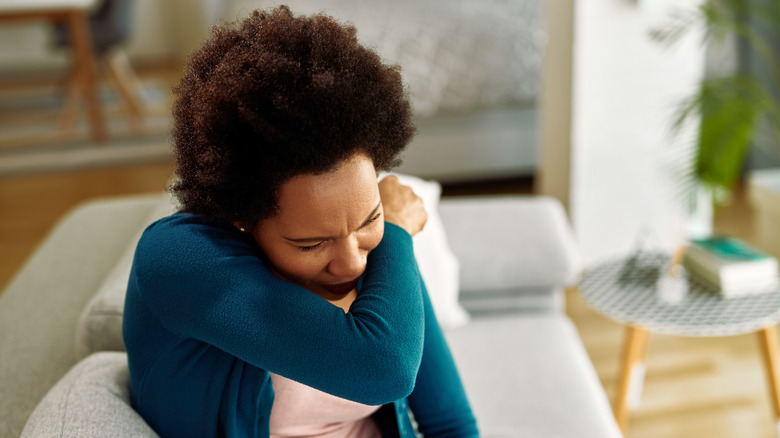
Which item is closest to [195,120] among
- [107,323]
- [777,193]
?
[107,323]

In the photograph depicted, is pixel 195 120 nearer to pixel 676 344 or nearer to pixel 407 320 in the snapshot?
pixel 407 320

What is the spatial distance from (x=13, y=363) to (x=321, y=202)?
2.38 feet

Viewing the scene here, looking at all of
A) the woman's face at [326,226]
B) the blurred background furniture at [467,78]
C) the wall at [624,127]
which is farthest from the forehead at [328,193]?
the blurred background furniture at [467,78]

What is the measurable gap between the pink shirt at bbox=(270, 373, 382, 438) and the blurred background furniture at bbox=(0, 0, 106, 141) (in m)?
4.12

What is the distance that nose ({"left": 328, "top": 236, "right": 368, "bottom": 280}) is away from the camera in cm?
74

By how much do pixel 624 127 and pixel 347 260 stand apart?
1964mm

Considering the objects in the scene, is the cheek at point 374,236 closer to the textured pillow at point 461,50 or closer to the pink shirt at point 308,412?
the pink shirt at point 308,412

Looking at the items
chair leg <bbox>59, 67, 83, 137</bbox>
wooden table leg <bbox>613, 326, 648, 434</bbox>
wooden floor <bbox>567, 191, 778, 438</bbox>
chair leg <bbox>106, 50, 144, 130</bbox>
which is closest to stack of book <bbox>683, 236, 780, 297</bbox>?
wooden table leg <bbox>613, 326, 648, 434</bbox>

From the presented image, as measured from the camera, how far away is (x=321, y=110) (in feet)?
2.15

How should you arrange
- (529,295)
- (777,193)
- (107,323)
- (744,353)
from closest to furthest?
(107,323) < (529,295) < (744,353) < (777,193)

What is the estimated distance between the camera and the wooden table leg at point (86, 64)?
4.56 metres

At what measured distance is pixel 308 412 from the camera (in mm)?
881

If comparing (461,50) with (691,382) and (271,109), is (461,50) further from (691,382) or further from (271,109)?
(271,109)

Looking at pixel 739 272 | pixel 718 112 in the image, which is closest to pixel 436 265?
pixel 739 272
